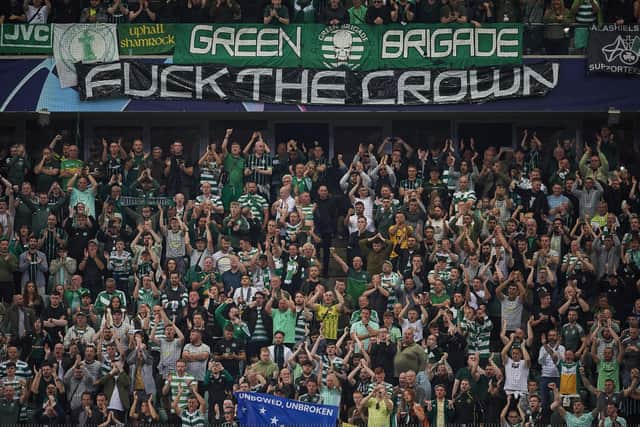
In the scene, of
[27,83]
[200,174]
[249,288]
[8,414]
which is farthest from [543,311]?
[27,83]

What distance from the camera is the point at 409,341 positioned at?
23547 millimetres

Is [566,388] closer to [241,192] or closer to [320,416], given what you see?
[320,416]

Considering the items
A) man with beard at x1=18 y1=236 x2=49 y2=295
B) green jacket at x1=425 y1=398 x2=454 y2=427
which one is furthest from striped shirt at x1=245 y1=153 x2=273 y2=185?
green jacket at x1=425 y1=398 x2=454 y2=427

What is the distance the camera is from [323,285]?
2559 centimetres

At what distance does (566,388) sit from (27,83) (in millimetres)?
11933

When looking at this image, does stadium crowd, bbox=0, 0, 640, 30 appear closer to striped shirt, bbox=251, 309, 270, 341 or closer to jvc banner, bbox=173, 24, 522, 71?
jvc banner, bbox=173, 24, 522, 71

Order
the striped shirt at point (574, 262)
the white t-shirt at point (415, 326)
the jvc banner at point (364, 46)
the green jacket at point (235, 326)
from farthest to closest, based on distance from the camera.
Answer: the jvc banner at point (364, 46) < the striped shirt at point (574, 262) < the green jacket at point (235, 326) < the white t-shirt at point (415, 326)

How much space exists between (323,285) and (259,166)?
9.05 ft

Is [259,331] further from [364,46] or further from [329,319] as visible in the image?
[364,46]

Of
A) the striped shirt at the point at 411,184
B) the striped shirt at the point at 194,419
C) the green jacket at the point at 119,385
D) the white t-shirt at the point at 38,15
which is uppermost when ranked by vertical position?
the white t-shirt at the point at 38,15

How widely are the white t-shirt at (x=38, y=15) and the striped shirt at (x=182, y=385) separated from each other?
8.80 meters

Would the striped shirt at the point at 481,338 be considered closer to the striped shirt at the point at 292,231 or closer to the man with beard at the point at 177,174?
the striped shirt at the point at 292,231

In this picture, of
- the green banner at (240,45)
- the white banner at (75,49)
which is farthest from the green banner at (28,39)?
the green banner at (240,45)

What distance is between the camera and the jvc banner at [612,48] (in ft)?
93.6
